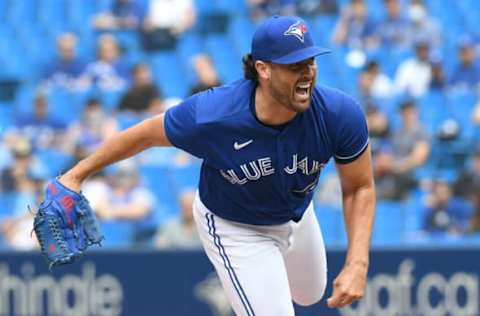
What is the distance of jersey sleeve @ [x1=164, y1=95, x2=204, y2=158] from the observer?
5.46 metres

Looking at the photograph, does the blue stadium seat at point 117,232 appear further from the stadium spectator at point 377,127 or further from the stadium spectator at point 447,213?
the stadium spectator at point 447,213

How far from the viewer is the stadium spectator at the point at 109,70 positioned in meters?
12.4

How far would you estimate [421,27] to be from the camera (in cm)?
1252

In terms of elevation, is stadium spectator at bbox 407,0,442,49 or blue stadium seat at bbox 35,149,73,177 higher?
stadium spectator at bbox 407,0,442,49

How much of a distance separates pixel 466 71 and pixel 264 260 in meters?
6.44

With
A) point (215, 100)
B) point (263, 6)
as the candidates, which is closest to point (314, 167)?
point (215, 100)

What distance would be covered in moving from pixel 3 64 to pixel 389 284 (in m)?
6.19

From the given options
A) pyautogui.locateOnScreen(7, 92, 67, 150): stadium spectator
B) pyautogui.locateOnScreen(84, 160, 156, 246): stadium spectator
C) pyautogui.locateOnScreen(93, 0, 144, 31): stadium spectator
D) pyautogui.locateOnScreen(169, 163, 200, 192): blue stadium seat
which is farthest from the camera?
pyautogui.locateOnScreen(93, 0, 144, 31): stadium spectator

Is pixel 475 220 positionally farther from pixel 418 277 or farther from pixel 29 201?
pixel 29 201

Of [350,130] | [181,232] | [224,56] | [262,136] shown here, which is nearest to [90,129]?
[181,232]

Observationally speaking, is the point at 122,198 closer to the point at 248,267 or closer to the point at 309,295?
the point at 309,295

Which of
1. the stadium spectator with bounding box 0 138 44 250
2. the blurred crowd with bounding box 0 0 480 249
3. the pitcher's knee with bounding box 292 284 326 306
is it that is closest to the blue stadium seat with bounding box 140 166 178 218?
the blurred crowd with bounding box 0 0 480 249

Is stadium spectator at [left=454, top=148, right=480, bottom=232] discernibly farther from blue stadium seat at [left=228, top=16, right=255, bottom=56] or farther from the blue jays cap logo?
the blue jays cap logo

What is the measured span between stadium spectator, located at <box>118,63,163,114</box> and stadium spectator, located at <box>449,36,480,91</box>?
274cm
